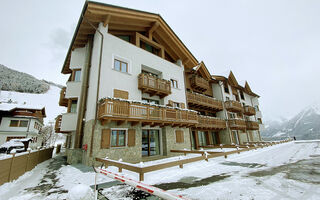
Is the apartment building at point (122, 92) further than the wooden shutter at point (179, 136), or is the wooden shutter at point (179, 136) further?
the wooden shutter at point (179, 136)

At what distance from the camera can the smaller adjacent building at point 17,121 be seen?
2673cm

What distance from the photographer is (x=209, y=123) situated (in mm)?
20203

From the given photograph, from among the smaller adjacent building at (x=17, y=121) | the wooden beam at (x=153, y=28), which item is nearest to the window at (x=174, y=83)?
the wooden beam at (x=153, y=28)

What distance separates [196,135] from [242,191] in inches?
626

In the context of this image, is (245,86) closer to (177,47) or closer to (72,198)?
(177,47)

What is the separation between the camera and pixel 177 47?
66.0ft

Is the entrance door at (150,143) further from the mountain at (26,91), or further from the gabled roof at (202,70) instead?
the mountain at (26,91)

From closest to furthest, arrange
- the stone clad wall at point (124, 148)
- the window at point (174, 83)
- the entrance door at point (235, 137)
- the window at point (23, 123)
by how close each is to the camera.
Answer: the stone clad wall at point (124, 148) < the window at point (174, 83) < the entrance door at point (235, 137) < the window at point (23, 123)

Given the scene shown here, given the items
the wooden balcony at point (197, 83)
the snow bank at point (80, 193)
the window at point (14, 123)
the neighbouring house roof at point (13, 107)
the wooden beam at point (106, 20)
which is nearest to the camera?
the snow bank at point (80, 193)

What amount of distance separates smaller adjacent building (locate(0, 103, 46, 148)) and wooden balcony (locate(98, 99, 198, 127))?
30029 mm

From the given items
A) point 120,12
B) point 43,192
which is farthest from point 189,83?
point 43,192

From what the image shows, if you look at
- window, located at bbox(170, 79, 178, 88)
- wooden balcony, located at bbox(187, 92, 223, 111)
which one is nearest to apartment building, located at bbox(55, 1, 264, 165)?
window, located at bbox(170, 79, 178, 88)

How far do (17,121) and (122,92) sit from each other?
102 ft

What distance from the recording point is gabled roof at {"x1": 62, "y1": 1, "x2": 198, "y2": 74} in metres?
12.9
